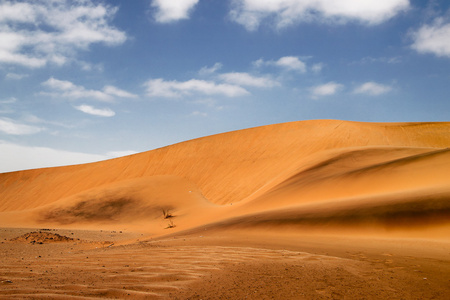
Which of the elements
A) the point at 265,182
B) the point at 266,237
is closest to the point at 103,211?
the point at 265,182

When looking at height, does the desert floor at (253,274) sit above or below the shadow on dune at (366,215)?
below

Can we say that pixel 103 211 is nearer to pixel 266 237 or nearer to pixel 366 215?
pixel 266 237

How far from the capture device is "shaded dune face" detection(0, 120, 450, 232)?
37.7ft

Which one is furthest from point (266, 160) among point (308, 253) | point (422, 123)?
point (308, 253)

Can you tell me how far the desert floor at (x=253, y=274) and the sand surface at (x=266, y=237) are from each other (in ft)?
0.08

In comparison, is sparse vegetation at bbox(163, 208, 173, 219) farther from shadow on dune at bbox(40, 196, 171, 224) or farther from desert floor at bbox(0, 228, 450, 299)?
desert floor at bbox(0, 228, 450, 299)

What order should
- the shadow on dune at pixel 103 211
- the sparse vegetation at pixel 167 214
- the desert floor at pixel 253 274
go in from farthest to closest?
the shadow on dune at pixel 103 211 → the sparse vegetation at pixel 167 214 → the desert floor at pixel 253 274

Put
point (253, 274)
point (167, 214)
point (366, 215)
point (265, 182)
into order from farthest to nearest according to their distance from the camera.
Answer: point (265, 182) < point (167, 214) < point (366, 215) < point (253, 274)

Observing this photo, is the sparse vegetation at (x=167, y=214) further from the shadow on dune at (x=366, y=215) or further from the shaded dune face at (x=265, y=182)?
the shadow on dune at (x=366, y=215)

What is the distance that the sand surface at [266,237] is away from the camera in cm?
472

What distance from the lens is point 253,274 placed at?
545 centimetres

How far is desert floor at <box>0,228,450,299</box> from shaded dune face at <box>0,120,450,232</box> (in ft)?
10.4

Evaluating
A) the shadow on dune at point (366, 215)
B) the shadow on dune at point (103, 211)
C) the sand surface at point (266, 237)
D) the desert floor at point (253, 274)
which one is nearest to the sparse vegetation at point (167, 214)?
the sand surface at point (266, 237)

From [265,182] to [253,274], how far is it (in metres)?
21.1
